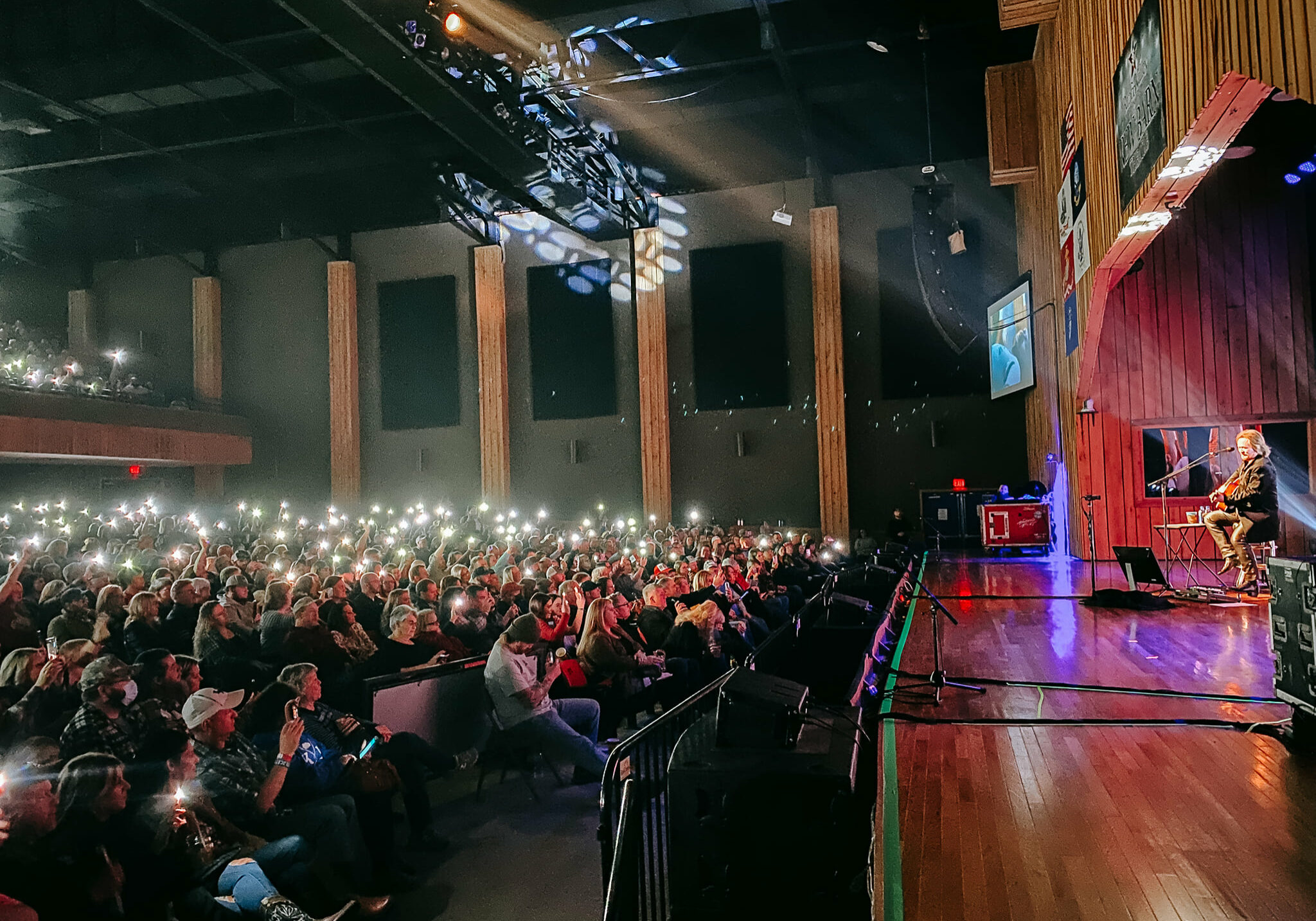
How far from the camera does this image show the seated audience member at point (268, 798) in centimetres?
330

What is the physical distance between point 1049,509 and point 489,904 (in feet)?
33.2

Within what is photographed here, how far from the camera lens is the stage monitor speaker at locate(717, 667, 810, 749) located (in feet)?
7.57

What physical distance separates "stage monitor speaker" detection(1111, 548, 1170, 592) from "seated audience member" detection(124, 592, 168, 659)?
733 cm

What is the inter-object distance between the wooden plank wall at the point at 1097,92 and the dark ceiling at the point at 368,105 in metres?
1.92

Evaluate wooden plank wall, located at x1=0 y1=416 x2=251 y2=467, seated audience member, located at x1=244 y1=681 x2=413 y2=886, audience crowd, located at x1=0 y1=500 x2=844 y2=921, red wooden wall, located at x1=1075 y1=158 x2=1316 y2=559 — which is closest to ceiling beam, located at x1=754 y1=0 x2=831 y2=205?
red wooden wall, located at x1=1075 y1=158 x2=1316 y2=559

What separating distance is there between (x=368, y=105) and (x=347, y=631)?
9.53 m

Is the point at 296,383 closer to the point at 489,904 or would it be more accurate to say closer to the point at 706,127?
the point at 706,127

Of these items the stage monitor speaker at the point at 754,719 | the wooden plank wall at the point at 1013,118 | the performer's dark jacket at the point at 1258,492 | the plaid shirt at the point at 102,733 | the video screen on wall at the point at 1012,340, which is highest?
the wooden plank wall at the point at 1013,118

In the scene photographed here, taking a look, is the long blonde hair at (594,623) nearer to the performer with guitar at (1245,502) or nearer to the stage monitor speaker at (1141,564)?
the stage monitor speaker at (1141,564)

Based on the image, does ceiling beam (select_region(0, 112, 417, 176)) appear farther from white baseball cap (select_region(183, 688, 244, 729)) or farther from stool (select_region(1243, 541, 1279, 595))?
stool (select_region(1243, 541, 1279, 595))

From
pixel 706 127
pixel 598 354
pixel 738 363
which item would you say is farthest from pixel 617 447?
pixel 706 127

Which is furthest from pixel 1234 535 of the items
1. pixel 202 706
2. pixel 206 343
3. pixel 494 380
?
pixel 206 343

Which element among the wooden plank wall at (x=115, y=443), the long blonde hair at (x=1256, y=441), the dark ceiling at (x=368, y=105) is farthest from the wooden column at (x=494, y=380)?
the long blonde hair at (x=1256, y=441)

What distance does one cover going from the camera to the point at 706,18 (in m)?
10.5
